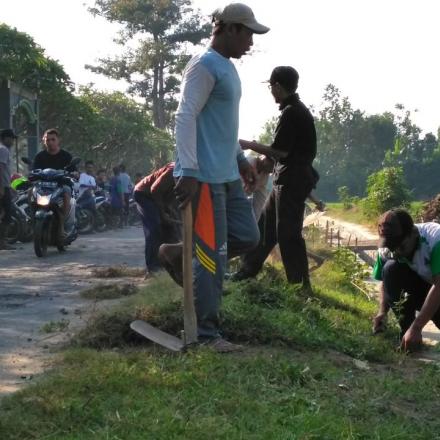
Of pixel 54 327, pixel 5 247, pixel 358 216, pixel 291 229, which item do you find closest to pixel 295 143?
pixel 291 229

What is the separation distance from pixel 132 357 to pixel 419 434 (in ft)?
4.82

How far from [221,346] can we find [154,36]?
141 feet

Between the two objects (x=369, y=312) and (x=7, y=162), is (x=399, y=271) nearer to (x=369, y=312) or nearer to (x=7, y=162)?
(x=369, y=312)

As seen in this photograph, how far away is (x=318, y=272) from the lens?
10.1 meters

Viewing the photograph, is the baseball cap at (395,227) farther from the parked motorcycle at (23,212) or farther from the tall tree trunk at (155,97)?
the tall tree trunk at (155,97)

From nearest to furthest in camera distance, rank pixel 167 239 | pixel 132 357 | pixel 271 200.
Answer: pixel 132 357, pixel 271 200, pixel 167 239

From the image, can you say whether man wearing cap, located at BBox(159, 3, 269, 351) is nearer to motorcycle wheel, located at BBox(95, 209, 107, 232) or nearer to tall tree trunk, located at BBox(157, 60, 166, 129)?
motorcycle wheel, located at BBox(95, 209, 107, 232)

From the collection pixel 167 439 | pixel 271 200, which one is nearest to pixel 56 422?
pixel 167 439

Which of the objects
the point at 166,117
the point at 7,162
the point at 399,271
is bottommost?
the point at 399,271

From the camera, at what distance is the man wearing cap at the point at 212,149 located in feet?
14.8

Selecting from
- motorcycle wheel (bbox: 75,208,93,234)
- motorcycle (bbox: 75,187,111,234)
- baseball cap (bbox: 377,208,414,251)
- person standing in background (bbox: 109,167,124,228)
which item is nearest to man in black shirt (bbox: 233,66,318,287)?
baseball cap (bbox: 377,208,414,251)

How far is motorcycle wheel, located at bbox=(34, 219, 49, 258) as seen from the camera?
11.0 meters

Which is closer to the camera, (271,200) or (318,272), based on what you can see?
(271,200)

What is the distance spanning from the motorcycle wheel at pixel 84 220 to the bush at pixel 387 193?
1237cm
